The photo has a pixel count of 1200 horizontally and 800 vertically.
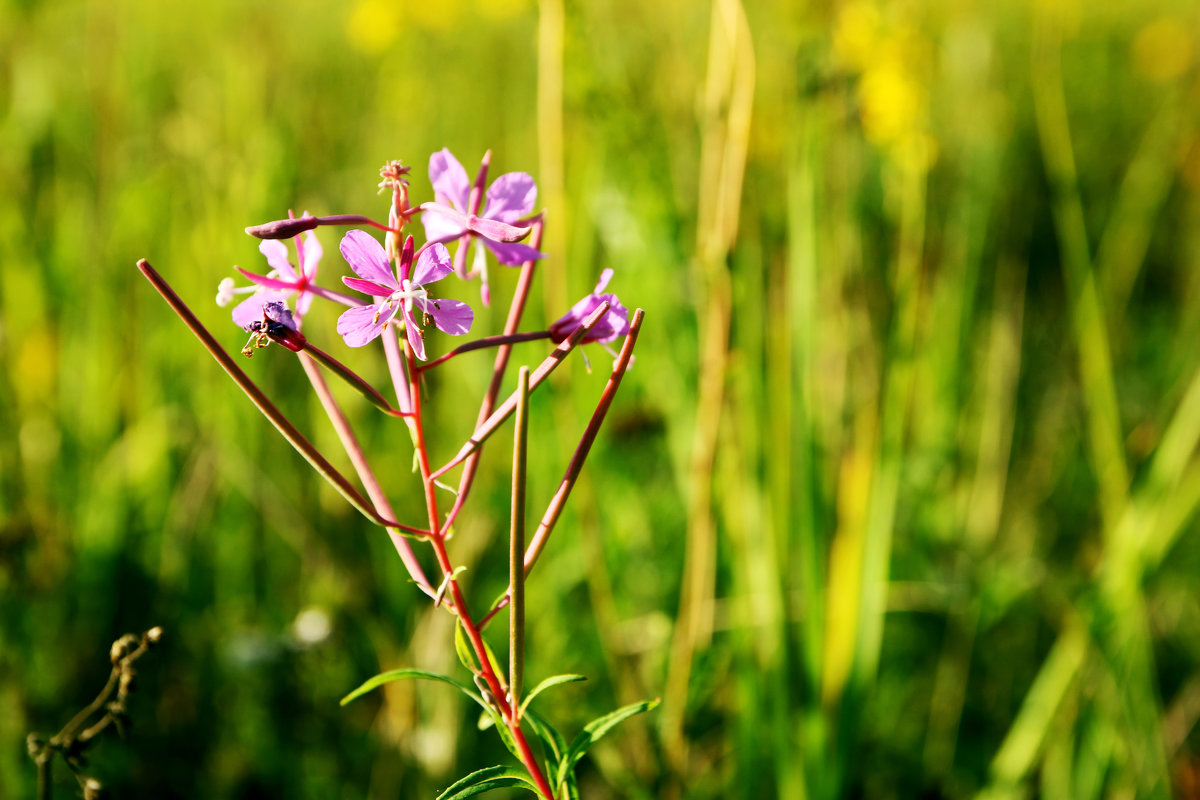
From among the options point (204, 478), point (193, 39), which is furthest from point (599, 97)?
point (193, 39)

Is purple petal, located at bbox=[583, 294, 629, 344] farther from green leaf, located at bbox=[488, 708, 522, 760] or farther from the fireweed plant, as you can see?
green leaf, located at bbox=[488, 708, 522, 760]

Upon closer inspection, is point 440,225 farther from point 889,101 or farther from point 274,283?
point 889,101

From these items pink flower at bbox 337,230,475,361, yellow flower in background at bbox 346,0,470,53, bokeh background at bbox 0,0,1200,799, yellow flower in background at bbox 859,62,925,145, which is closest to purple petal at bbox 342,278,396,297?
pink flower at bbox 337,230,475,361

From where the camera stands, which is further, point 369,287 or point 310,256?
point 310,256

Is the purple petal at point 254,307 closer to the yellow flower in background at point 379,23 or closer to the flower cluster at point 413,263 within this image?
the flower cluster at point 413,263

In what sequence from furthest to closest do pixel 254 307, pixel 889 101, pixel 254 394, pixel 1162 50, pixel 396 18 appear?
pixel 1162 50
pixel 396 18
pixel 889 101
pixel 254 307
pixel 254 394

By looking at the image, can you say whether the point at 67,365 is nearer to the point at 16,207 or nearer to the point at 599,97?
the point at 16,207

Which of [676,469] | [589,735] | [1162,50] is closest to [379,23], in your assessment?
[676,469]
